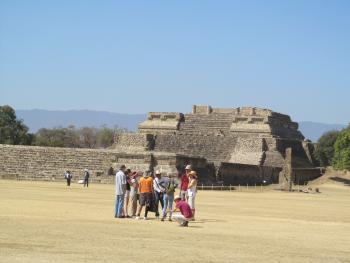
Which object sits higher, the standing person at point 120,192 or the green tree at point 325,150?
the green tree at point 325,150

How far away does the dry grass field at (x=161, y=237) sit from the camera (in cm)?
1315

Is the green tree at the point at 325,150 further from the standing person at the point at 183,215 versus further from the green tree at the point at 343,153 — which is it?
the standing person at the point at 183,215

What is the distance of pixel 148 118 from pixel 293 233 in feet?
202

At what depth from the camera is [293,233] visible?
1861 centimetres

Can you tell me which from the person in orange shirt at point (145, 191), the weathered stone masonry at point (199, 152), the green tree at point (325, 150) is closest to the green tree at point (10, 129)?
the weathered stone masonry at point (199, 152)

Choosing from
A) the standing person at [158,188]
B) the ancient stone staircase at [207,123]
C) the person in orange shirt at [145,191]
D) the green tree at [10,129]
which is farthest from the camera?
the green tree at [10,129]

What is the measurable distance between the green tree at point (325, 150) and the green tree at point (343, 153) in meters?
9.01

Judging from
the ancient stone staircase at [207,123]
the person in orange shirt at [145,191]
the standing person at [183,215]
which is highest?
the ancient stone staircase at [207,123]

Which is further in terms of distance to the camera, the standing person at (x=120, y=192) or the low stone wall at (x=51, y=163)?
the low stone wall at (x=51, y=163)

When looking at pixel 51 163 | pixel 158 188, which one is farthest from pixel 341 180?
pixel 158 188

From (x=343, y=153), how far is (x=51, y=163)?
24.9 meters

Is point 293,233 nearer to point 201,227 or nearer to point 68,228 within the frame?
point 201,227

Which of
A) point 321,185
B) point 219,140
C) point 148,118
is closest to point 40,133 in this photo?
point 148,118

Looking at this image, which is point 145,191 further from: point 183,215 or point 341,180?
point 341,180
